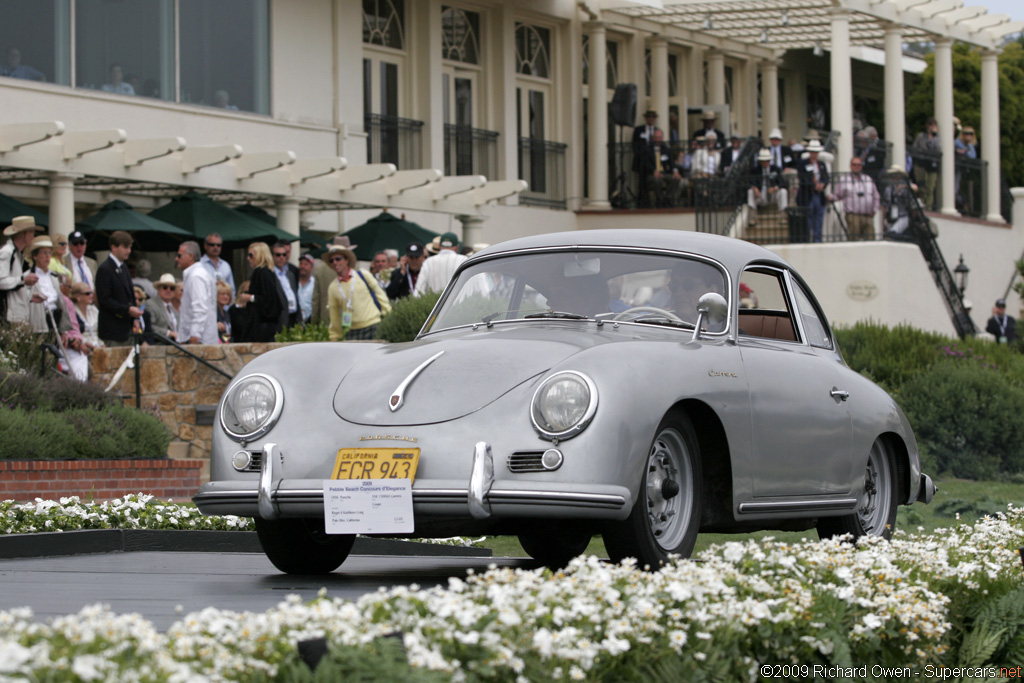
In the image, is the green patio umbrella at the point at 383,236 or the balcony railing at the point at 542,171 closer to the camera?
the green patio umbrella at the point at 383,236

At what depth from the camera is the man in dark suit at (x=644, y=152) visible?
107 ft

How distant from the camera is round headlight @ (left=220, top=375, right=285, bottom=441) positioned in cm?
661

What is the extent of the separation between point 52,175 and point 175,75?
463 centimetres

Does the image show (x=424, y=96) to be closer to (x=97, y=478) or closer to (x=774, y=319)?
(x=97, y=478)

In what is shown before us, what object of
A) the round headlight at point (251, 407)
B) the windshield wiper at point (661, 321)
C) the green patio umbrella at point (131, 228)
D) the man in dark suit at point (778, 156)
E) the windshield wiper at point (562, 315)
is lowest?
the round headlight at point (251, 407)

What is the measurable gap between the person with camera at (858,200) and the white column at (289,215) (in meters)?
10.4

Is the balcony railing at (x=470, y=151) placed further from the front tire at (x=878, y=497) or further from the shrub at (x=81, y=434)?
the front tire at (x=878, y=497)

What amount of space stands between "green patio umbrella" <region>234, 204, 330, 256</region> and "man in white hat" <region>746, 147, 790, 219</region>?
9.06 m

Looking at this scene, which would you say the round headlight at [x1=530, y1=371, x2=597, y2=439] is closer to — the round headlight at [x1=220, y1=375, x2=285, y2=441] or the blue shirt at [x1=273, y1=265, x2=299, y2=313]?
the round headlight at [x1=220, y1=375, x2=285, y2=441]

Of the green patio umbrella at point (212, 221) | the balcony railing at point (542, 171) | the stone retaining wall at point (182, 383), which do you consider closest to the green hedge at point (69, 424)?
the stone retaining wall at point (182, 383)

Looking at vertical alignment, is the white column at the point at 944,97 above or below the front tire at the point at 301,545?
above

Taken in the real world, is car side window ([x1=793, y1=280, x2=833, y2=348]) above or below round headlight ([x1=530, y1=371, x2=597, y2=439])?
above

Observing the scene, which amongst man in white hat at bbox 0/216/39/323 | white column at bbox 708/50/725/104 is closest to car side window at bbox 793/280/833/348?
man in white hat at bbox 0/216/39/323

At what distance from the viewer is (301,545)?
710 cm
